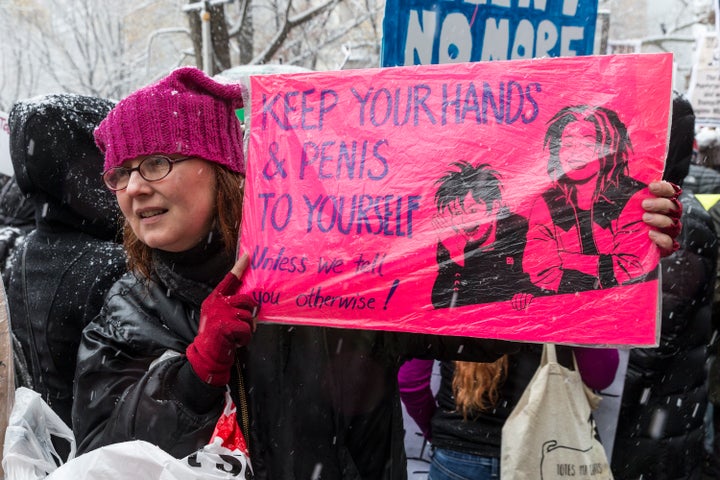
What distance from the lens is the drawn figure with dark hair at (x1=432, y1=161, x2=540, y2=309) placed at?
5.43 feet

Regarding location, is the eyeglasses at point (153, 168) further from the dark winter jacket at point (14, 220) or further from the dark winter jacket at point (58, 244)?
the dark winter jacket at point (14, 220)

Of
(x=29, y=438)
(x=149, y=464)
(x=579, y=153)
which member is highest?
(x=579, y=153)

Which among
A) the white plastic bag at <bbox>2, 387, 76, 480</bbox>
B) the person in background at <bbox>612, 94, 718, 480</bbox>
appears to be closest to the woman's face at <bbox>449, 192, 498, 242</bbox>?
the white plastic bag at <bbox>2, 387, 76, 480</bbox>

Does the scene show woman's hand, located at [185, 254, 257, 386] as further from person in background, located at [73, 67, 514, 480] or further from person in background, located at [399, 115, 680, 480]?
person in background, located at [399, 115, 680, 480]

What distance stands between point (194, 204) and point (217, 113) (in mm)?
276

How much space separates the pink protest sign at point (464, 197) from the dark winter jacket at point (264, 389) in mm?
228

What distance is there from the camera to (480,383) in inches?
106

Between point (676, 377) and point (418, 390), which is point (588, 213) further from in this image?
point (676, 377)

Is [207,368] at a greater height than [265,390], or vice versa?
[207,368]

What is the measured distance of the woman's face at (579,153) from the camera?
1624 mm

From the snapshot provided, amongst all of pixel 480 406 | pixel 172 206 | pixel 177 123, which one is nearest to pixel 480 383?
pixel 480 406

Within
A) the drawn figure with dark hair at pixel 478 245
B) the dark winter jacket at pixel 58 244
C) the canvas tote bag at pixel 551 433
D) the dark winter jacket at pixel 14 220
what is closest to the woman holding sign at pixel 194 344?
the drawn figure with dark hair at pixel 478 245

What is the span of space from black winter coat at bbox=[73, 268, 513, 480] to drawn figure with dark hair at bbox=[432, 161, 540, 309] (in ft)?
1.35

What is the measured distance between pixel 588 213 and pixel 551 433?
1194mm
